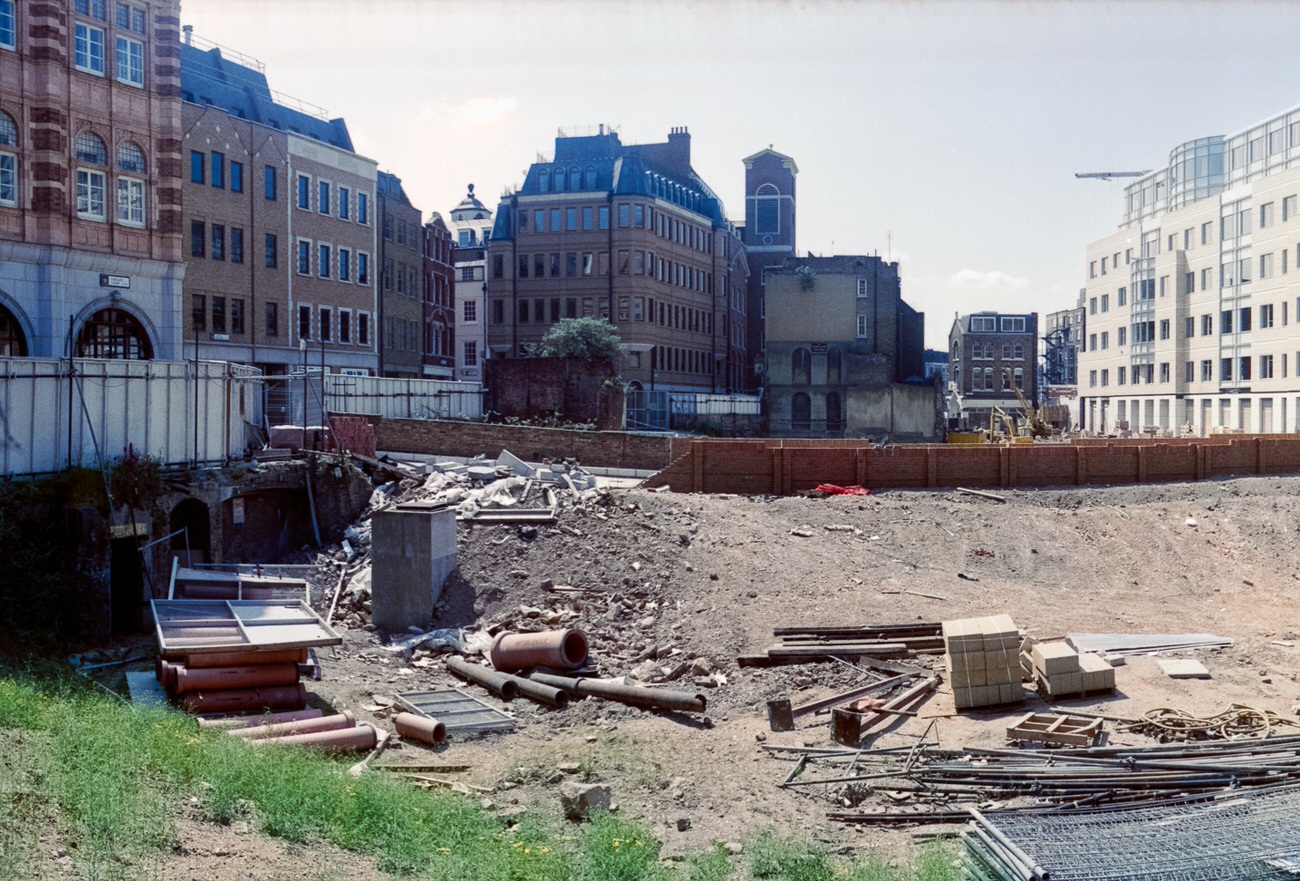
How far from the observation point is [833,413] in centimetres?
7419

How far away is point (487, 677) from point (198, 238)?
31.9 m

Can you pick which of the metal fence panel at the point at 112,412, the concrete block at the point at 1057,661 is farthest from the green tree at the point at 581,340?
the concrete block at the point at 1057,661

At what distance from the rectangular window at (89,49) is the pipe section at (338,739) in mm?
25113

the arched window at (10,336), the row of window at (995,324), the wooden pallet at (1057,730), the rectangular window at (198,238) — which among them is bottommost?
the wooden pallet at (1057,730)

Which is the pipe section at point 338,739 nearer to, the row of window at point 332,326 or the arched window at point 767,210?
the row of window at point 332,326

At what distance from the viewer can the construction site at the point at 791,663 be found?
38.5 ft

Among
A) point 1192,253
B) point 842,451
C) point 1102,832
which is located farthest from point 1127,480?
point 1192,253

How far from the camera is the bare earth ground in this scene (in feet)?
43.4

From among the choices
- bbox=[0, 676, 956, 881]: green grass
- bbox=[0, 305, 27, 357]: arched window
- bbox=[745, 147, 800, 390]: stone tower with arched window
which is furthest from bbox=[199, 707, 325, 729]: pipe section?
bbox=[745, 147, 800, 390]: stone tower with arched window

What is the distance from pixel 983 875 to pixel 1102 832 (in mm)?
1445

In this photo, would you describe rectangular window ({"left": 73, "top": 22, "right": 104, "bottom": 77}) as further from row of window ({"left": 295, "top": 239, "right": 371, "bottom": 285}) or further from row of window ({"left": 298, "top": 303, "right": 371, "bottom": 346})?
row of window ({"left": 298, "top": 303, "right": 371, "bottom": 346})

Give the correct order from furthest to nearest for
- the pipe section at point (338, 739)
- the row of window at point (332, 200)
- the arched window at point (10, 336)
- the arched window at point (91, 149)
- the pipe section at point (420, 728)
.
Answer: the row of window at point (332, 200) → the arched window at point (91, 149) → the arched window at point (10, 336) → the pipe section at point (420, 728) → the pipe section at point (338, 739)

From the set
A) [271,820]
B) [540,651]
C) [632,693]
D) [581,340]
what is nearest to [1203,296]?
[581,340]

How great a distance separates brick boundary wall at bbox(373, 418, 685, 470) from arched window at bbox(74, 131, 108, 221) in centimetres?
1041
